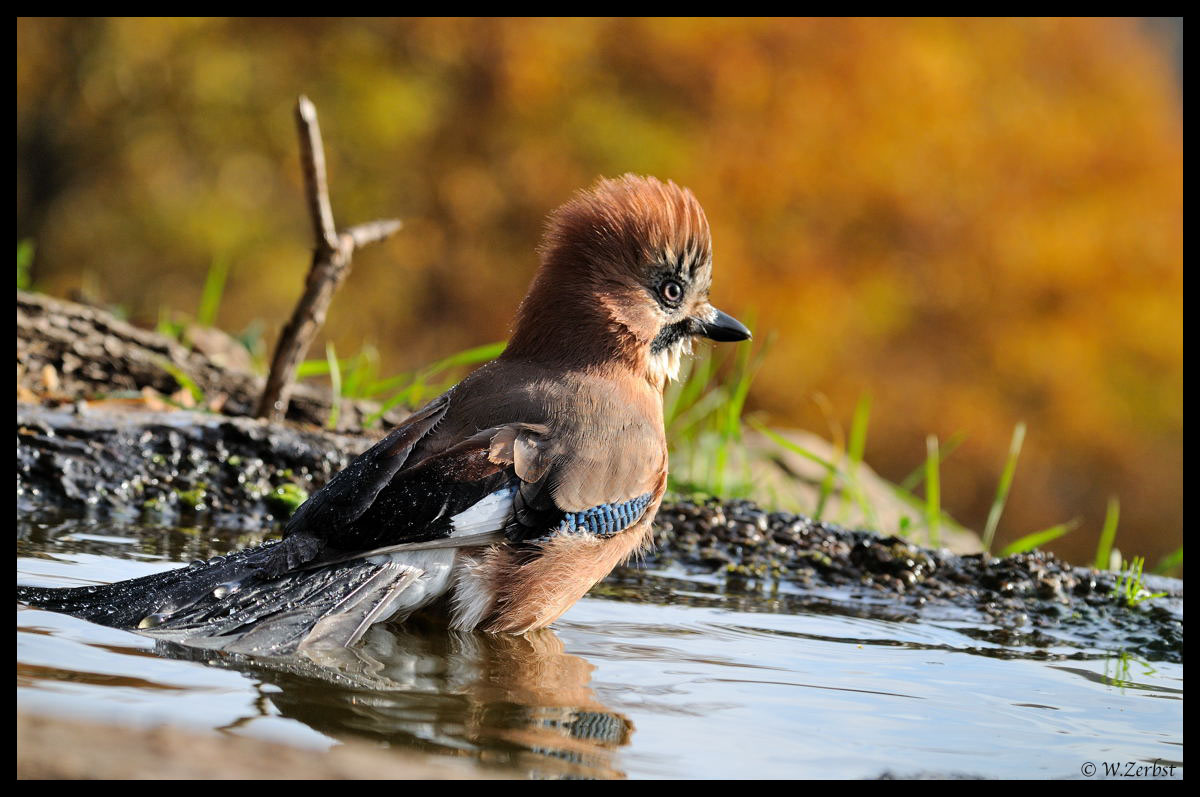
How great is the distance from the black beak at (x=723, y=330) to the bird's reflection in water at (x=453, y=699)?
52.0 inches

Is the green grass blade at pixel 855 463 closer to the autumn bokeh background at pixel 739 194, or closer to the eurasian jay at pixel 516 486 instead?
the eurasian jay at pixel 516 486

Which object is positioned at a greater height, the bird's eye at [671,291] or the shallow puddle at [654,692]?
the bird's eye at [671,291]

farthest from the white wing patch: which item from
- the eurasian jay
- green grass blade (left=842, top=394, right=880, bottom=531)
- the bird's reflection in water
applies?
green grass blade (left=842, top=394, right=880, bottom=531)

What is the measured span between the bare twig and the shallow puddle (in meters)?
1.43

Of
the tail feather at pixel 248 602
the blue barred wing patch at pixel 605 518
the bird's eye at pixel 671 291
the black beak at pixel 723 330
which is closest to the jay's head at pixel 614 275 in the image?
the bird's eye at pixel 671 291

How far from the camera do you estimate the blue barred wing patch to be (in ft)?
11.5

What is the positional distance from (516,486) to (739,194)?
1006 centimetres

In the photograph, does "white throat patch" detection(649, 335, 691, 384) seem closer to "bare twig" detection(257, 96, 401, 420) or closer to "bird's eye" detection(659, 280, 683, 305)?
A: "bird's eye" detection(659, 280, 683, 305)

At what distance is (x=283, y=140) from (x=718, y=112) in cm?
424

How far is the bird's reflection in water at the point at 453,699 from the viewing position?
2.37 metres

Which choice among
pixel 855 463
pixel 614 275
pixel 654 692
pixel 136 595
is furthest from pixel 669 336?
pixel 855 463

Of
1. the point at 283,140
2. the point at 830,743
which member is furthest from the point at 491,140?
the point at 830,743
